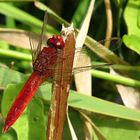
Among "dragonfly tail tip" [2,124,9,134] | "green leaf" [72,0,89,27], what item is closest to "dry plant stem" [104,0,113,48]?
"green leaf" [72,0,89,27]

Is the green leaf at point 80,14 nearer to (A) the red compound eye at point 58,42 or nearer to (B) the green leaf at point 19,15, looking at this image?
(B) the green leaf at point 19,15

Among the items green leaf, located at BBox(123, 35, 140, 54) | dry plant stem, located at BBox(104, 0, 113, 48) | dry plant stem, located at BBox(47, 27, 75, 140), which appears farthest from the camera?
dry plant stem, located at BBox(104, 0, 113, 48)

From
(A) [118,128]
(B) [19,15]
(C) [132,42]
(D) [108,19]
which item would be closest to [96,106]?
(A) [118,128]

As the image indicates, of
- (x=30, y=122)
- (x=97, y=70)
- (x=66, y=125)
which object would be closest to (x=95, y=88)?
(x=97, y=70)

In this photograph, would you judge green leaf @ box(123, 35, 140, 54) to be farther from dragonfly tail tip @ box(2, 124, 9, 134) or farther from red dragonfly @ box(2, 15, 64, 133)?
dragonfly tail tip @ box(2, 124, 9, 134)

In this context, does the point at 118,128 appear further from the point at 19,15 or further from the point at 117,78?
the point at 19,15

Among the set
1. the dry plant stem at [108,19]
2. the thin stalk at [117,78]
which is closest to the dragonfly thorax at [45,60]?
the thin stalk at [117,78]

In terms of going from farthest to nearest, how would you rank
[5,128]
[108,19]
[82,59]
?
[108,19]
[82,59]
[5,128]

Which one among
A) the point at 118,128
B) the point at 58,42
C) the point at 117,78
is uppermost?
the point at 58,42
